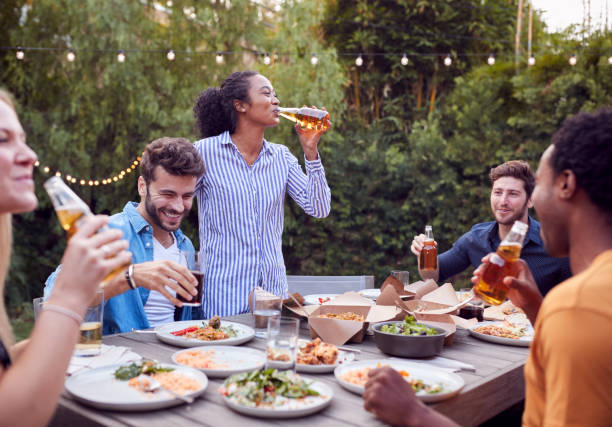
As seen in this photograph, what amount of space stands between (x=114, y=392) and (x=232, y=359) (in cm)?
44

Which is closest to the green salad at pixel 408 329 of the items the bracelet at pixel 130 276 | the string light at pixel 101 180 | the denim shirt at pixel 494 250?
the bracelet at pixel 130 276

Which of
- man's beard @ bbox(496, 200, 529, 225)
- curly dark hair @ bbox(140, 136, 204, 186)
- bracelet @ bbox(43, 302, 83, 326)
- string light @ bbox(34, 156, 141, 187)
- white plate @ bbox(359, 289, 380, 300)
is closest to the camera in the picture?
bracelet @ bbox(43, 302, 83, 326)

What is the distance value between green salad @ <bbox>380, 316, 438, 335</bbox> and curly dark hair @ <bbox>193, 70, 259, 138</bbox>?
5.57 ft

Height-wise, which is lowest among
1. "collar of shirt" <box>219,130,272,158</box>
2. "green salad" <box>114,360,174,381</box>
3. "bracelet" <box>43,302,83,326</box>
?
"green salad" <box>114,360,174,381</box>

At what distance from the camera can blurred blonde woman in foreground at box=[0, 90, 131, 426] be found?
100 cm

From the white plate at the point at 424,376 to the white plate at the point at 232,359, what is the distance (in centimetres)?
27

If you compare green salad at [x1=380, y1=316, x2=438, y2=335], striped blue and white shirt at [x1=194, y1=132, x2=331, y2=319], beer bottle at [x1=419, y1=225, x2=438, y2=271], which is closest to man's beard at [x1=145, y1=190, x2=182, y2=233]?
striped blue and white shirt at [x1=194, y1=132, x2=331, y2=319]

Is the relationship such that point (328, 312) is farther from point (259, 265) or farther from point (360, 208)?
point (360, 208)

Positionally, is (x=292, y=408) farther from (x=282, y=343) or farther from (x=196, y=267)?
(x=196, y=267)

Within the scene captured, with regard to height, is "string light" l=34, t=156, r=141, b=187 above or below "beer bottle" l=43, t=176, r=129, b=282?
above

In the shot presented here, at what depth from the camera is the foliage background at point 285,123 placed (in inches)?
232

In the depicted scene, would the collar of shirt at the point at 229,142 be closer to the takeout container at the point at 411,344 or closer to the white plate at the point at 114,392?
the takeout container at the point at 411,344

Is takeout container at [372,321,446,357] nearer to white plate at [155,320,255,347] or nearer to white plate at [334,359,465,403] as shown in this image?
white plate at [334,359,465,403]

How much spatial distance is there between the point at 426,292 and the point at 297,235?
13.0 ft
